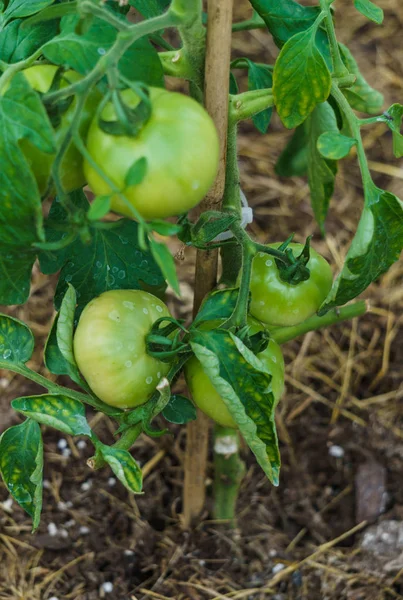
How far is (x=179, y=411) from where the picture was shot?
0.88m

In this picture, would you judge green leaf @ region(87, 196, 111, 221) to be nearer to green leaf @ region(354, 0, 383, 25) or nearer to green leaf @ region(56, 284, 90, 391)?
green leaf @ region(56, 284, 90, 391)

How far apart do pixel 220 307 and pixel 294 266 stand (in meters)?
0.10

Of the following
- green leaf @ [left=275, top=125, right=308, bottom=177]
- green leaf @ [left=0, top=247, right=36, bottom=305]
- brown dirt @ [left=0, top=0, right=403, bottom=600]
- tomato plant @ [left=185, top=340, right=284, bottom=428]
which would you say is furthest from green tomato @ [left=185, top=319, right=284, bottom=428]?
brown dirt @ [left=0, top=0, right=403, bottom=600]

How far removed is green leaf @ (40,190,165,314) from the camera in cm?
88

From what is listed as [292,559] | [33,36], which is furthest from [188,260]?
[33,36]

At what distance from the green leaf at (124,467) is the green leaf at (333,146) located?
14.9 inches

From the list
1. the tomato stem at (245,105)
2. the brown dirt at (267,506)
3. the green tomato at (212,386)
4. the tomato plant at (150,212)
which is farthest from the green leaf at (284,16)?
the brown dirt at (267,506)

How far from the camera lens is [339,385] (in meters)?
1.69

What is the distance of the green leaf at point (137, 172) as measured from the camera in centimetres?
60

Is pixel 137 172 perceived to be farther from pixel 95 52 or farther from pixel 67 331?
pixel 67 331

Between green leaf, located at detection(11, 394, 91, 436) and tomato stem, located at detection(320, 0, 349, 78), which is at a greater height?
tomato stem, located at detection(320, 0, 349, 78)

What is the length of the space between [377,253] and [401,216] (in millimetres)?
50

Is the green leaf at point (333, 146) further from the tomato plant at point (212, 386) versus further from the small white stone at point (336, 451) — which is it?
the small white stone at point (336, 451)

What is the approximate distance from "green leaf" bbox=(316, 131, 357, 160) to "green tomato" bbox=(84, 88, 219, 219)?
0.54 ft
